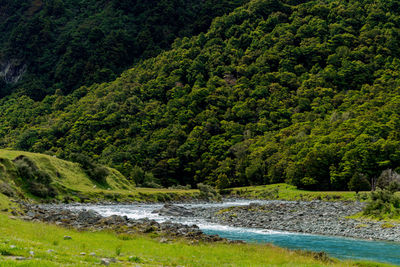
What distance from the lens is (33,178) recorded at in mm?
65875

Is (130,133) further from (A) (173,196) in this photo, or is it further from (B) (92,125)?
(A) (173,196)

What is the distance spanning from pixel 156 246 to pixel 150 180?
112m

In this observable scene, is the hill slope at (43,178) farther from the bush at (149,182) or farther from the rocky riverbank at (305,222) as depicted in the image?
the bush at (149,182)

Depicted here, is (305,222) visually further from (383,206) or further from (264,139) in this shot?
(264,139)

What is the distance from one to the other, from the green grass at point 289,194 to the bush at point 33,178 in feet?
196

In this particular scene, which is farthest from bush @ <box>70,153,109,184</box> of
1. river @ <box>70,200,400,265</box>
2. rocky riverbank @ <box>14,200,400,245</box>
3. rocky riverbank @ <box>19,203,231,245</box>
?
river @ <box>70,200,400,265</box>

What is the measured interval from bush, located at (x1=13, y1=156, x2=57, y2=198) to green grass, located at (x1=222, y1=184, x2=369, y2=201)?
5976 cm

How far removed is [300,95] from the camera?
196m

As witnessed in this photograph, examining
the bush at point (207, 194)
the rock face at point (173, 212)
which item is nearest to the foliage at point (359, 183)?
the bush at point (207, 194)

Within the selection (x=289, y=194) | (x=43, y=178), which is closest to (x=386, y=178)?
(x=289, y=194)

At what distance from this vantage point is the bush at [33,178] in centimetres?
6362

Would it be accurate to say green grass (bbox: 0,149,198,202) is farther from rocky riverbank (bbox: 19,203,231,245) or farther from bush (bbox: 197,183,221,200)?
rocky riverbank (bbox: 19,203,231,245)

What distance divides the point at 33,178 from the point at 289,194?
66051 millimetres

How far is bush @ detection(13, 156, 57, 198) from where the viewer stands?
6362 cm
